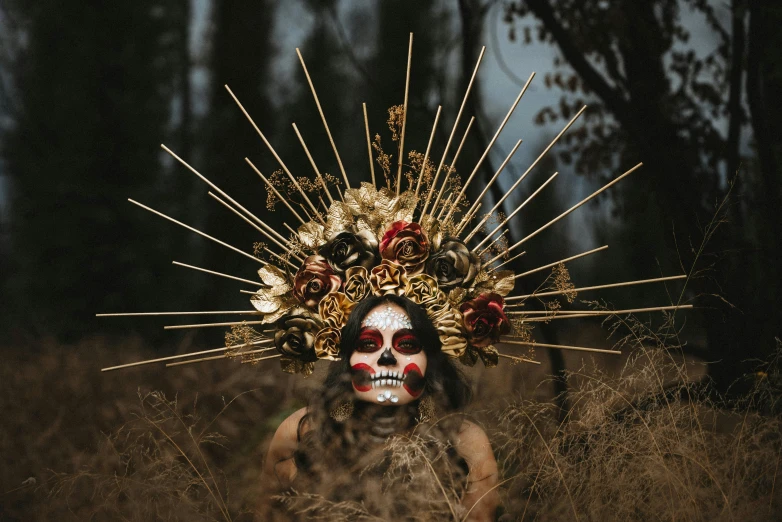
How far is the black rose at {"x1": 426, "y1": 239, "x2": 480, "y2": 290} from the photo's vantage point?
196 cm

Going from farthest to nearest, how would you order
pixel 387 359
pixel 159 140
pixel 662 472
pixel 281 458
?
pixel 159 140, pixel 281 458, pixel 387 359, pixel 662 472

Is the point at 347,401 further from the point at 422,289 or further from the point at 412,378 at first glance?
the point at 422,289

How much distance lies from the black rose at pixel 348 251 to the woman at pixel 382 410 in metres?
0.10

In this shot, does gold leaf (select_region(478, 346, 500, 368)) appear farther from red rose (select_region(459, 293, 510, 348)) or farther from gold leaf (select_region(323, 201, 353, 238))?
gold leaf (select_region(323, 201, 353, 238))

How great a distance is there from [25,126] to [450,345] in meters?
4.02

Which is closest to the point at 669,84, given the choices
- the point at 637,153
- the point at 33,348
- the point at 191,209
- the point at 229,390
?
the point at 637,153

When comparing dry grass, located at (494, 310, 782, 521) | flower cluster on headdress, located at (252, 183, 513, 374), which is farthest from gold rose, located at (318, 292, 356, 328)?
dry grass, located at (494, 310, 782, 521)

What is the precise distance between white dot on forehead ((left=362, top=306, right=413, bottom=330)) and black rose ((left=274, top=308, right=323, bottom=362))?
144mm

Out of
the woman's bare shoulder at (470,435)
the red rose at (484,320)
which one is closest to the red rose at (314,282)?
the red rose at (484,320)

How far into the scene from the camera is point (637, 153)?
3057mm

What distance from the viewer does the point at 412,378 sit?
6.23ft

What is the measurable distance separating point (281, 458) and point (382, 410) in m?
0.30

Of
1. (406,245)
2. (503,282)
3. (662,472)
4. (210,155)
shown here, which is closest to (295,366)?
(406,245)

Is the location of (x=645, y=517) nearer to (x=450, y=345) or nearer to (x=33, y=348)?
(x=450, y=345)
